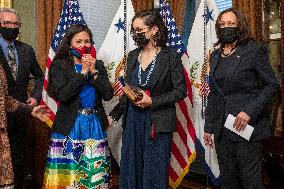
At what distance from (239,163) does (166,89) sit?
2.30 ft

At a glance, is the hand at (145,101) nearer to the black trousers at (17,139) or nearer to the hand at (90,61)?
the hand at (90,61)

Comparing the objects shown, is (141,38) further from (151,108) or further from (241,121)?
(241,121)

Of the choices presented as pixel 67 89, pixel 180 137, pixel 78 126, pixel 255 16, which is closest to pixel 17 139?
pixel 78 126

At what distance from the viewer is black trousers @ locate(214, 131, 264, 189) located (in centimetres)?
225

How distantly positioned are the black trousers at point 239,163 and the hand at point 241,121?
0.11 meters

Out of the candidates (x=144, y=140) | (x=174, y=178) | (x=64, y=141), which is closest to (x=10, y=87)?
(x=64, y=141)

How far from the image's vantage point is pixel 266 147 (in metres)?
3.41

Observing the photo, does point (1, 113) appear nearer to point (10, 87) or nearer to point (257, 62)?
point (10, 87)

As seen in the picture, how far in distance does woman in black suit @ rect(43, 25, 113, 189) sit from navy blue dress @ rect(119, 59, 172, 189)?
24 centimetres

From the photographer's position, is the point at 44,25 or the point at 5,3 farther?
the point at 5,3

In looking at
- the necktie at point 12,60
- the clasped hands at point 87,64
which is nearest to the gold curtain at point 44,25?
the necktie at point 12,60

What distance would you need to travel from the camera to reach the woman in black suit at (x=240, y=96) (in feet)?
7.39

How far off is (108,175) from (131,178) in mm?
343

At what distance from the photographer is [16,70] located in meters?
2.95
